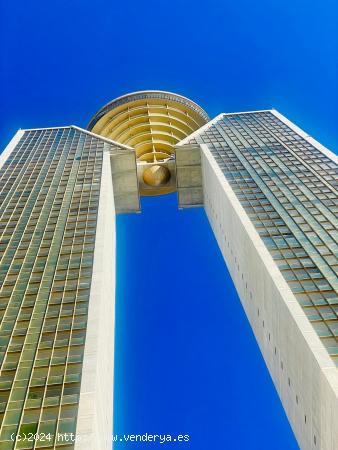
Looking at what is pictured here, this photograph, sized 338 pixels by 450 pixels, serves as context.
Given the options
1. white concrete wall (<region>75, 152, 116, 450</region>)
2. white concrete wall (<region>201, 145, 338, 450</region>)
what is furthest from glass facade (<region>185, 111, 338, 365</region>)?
white concrete wall (<region>75, 152, 116, 450</region>)

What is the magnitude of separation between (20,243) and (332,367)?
24.1 metres

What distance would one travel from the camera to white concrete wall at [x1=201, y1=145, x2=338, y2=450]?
21969 mm

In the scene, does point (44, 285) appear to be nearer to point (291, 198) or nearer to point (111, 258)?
point (111, 258)

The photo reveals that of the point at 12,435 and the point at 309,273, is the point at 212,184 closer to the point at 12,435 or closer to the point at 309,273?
the point at 309,273

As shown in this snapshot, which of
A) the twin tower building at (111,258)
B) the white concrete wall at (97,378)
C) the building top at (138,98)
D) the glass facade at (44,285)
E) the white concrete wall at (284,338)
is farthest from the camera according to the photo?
the building top at (138,98)

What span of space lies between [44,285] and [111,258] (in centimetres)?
1205

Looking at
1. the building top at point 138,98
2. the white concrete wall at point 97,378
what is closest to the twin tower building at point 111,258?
the white concrete wall at point 97,378

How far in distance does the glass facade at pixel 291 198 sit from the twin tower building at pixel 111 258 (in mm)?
124

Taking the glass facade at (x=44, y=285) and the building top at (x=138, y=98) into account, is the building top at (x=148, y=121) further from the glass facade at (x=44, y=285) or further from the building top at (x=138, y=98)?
the glass facade at (x=44, y=285)

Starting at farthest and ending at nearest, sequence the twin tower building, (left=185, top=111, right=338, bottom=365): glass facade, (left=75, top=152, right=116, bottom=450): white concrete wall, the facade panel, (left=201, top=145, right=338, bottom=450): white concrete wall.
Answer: (left=185, top=111, right=338, bottom=365): glass facade, the facade panel, the twin tower building, (left=201, top=145, right=338, bottom=450): white concrete wall, (left=75, top=152, right=116, bottom=450): white concrete wall

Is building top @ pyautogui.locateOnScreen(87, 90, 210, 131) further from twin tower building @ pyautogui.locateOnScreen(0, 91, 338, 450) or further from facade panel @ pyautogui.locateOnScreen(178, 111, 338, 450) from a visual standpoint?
facade panel @ pyautogui.locateOnScreen(178, 111, 338, 450)

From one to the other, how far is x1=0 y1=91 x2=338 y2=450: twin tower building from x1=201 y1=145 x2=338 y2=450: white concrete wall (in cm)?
9

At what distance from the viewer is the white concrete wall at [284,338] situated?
22.0 meters

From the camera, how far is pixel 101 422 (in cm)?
2347
